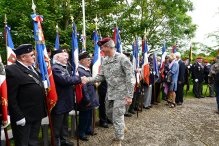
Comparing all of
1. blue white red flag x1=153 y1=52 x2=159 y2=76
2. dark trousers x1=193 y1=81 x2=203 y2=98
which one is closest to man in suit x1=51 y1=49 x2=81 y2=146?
blue white red flag x1=153 y1=52 x2=159 y2=76

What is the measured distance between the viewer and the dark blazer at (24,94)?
4949 mm

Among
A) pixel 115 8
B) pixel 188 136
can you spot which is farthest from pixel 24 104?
pixel 115 8

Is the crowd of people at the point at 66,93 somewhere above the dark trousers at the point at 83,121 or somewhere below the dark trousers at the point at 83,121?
above

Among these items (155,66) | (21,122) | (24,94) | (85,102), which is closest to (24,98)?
(24,94)

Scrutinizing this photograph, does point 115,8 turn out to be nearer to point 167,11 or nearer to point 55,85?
point 167,11

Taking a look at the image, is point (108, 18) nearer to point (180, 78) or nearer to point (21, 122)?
point (180, 78)

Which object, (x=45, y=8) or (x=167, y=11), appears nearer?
(x=45, y=8)

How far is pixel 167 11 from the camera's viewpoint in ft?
83.3

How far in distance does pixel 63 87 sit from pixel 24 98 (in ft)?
5.03

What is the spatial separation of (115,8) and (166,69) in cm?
682

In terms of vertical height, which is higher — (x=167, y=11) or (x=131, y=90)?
(x=167, y=11)

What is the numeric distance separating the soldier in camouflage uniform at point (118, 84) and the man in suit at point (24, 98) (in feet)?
6.09

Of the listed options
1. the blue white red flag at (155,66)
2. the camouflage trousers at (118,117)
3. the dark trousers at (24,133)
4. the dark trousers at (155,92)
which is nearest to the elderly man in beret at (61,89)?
the camouflage trousers at (118,117)

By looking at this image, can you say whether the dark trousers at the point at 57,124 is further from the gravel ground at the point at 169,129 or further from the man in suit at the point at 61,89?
the gravel ground at the point at 169,129
